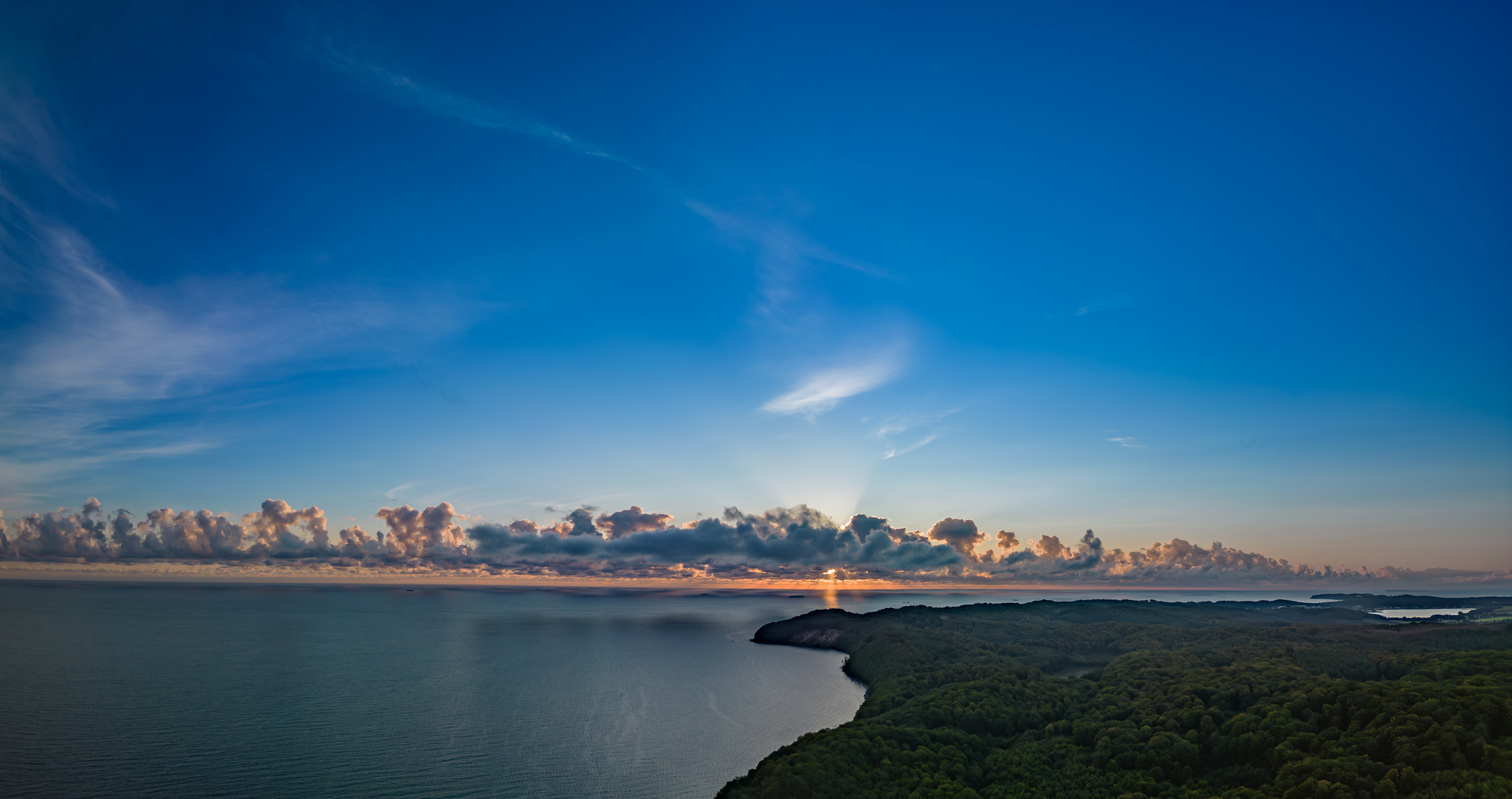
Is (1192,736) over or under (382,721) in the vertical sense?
over

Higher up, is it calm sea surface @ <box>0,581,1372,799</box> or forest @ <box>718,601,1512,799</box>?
forest @ <box>718,601,1512,799</box>

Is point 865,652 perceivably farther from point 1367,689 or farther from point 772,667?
point 1367,689

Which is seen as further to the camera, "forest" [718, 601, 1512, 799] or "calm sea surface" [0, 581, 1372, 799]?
"calm sea surface" [0, 581, 1372, 799]

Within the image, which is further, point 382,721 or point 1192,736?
point 382,721

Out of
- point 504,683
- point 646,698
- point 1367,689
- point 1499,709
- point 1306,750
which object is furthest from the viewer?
point 504,683

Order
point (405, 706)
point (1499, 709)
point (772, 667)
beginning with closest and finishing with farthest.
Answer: point (1499, 709), point (405, 706), point (772, 667)

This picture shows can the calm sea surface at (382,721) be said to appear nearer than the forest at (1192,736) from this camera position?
No

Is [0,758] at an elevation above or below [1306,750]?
below

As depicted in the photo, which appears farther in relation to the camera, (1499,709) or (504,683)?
(504,683)

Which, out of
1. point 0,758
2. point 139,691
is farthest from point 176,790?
point 139,691

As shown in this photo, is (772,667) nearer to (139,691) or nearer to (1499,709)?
(139,691)

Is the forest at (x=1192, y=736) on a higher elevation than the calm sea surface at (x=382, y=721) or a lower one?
higher
